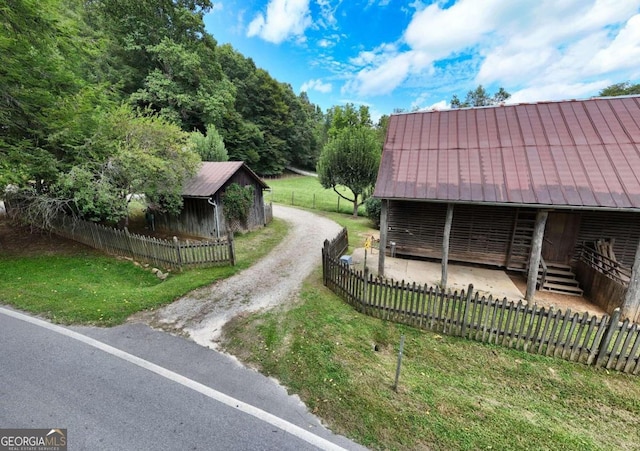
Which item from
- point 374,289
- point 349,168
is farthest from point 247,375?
point 349,168

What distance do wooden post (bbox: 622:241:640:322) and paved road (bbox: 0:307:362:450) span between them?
8.13 meters

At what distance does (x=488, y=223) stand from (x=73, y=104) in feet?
51.6

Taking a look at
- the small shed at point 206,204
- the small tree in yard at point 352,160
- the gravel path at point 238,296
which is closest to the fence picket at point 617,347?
the gravel path at point 238,296

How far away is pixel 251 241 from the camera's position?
13.6 meters

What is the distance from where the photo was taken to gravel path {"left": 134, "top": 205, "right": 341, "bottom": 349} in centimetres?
598

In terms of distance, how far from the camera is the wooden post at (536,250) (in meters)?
7.29

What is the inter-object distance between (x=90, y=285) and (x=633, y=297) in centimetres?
1469

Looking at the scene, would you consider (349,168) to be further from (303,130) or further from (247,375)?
(303,130)

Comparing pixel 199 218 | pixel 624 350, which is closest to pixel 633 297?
pixel 624 350

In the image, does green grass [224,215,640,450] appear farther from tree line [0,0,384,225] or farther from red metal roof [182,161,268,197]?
red metal roof [182,161,268,197]

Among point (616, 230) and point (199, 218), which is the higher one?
point (616, 230)

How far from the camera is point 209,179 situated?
1377 cm

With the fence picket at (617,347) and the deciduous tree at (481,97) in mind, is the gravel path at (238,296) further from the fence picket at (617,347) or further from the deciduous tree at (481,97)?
the deciduous tree at (481,97)

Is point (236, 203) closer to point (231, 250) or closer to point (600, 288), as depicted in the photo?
point (231, 250)
